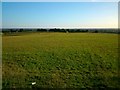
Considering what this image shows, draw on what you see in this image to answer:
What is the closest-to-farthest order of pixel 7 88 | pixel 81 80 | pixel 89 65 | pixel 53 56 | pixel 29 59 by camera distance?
pixel 7 88 < pixel 81 80 < pixel 89 65 < pixel 29 59 < pixel 53 56

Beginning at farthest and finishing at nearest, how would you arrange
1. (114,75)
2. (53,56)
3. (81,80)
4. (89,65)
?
(53,56), (89,65), (114,75), (81,80)

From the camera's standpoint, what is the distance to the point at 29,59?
19.8 meters

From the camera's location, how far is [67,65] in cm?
1775

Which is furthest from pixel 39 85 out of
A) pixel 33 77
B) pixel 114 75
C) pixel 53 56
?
pixel 53 56

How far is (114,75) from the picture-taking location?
1480cm

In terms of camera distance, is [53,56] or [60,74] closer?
[60,74]

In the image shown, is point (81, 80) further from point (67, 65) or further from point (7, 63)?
point (7, 63)

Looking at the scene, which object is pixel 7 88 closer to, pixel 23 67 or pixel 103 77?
pixel 23 67

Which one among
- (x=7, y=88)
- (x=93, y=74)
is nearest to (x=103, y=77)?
(x=93, y=74)

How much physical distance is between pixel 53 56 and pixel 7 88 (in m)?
9.55

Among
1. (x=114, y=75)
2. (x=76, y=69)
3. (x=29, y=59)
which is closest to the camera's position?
(x=114, y=75)

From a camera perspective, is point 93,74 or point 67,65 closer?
point 93,74

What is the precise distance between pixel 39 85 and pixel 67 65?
5.42 m

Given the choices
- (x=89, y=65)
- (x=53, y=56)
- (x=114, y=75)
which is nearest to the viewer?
(x=114, y=75)
